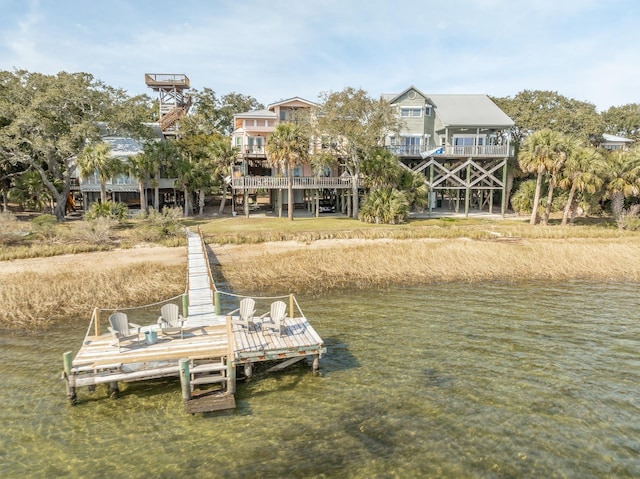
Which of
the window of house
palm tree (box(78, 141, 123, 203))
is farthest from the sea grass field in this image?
the window of house

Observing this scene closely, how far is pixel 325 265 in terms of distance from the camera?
24.7 m

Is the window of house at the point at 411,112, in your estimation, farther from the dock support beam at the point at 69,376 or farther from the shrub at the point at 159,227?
the dock support beam at the point at 69,376

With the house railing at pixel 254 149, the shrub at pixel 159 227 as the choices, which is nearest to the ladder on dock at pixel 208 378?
the shrub at pixel 159 227

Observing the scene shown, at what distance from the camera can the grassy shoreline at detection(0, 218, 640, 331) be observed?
62.0ft

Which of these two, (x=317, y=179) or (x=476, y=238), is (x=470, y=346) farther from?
(x=317, y=179)

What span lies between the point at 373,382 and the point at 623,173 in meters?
36.0

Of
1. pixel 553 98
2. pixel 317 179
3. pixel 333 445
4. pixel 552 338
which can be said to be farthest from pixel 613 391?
pixel 553 98

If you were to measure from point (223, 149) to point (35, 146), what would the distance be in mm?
15802

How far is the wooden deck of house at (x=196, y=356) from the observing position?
1095cm

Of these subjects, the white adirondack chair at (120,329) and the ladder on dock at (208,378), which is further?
the white adirondack chair at (120,329)

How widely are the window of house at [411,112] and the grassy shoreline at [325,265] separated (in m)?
16.9

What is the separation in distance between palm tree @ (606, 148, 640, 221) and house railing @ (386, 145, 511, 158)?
888 cm

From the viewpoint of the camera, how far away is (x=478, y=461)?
905cm

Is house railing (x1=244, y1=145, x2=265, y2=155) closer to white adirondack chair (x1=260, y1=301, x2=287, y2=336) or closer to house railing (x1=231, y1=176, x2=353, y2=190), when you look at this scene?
house railing (x1=231, y1=176, x2=353, y2=190)
